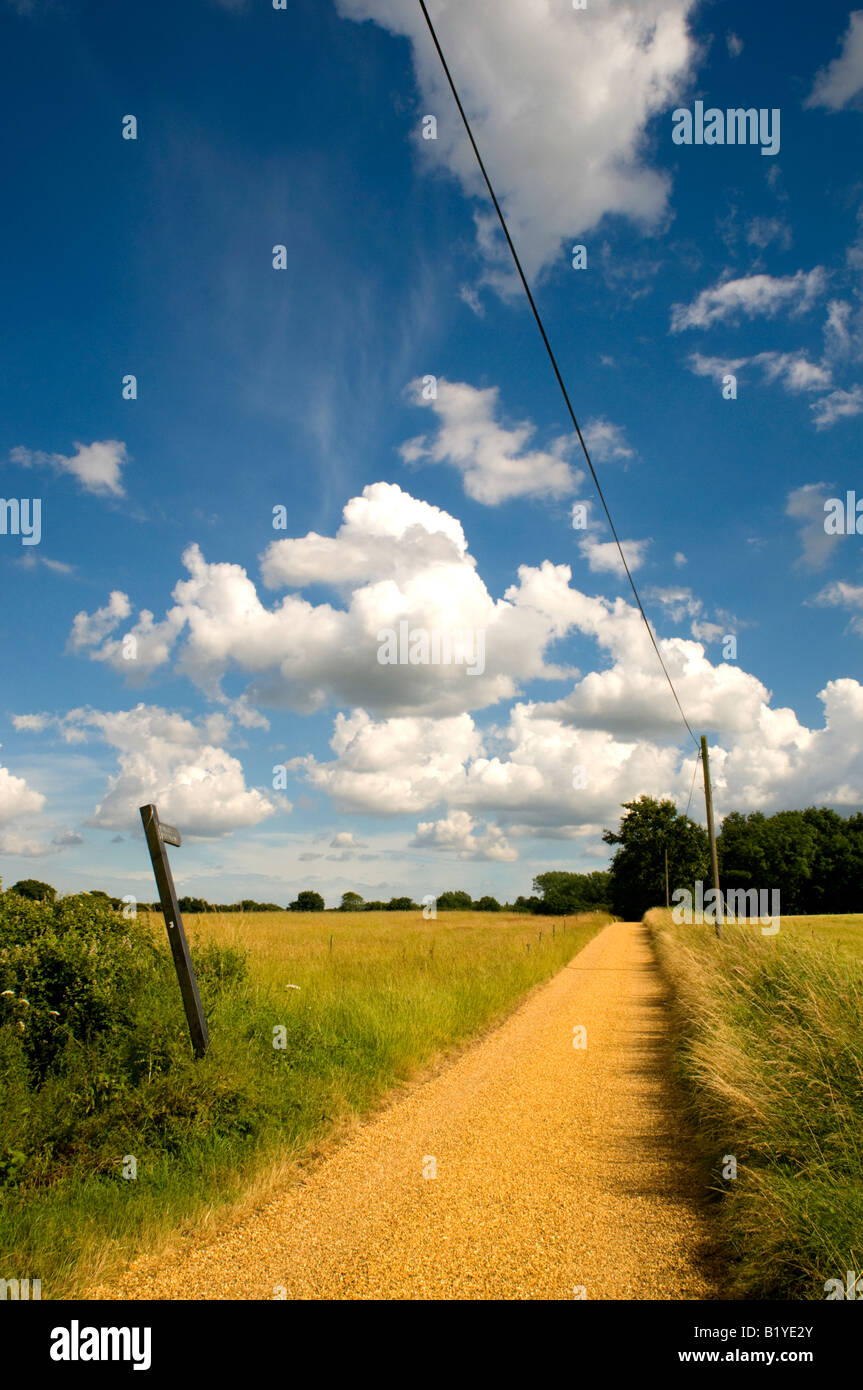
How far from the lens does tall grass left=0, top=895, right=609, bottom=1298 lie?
426 centimetres

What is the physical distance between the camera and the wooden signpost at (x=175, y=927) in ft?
19.5

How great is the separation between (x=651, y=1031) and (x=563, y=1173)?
6.42m

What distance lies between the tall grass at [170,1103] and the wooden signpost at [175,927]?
163 mm

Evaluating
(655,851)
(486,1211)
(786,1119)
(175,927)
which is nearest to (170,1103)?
(175,927)

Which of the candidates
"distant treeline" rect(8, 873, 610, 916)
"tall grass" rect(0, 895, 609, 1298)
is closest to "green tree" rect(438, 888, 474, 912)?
"distant treeline" rect(8, 873, 610, 916)

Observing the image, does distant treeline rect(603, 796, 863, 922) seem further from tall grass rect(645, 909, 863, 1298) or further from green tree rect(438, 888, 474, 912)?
tall grass rect(645, 909, 863, 1298)

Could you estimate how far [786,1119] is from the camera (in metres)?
5.00

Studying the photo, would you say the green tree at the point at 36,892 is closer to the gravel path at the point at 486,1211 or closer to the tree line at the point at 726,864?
the gravel path at the point at 486,1211

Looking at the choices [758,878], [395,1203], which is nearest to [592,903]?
[758,878]

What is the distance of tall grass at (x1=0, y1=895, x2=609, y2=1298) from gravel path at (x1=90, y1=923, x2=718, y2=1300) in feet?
0.96

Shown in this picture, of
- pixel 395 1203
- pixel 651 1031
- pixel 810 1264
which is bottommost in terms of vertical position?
pixel 651 1031
